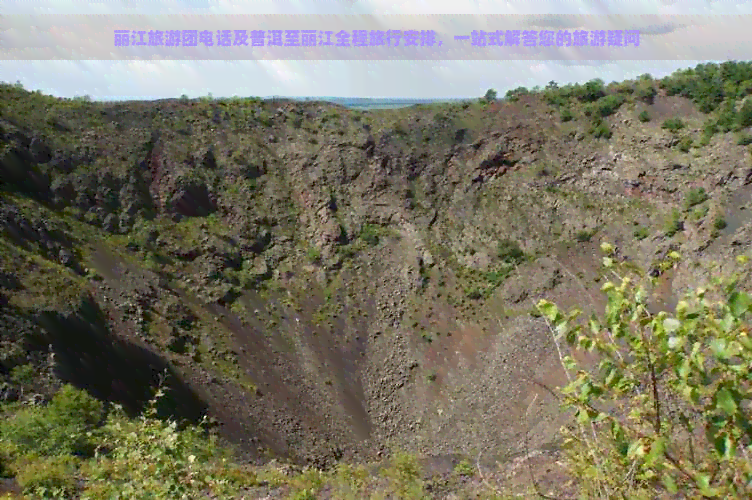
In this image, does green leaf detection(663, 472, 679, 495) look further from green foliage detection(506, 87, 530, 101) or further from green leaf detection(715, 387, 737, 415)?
green foliage detection(506, 87, 530, 101)

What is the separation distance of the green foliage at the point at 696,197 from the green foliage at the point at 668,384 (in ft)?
86.6

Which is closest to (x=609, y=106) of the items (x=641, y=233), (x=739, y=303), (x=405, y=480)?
(x=641, y=233)

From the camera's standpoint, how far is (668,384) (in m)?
2.82

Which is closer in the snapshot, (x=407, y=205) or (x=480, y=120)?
(x=407, y=205)

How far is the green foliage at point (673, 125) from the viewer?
2983cm

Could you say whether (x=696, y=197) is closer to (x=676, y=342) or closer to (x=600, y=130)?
(x=600, y=130)

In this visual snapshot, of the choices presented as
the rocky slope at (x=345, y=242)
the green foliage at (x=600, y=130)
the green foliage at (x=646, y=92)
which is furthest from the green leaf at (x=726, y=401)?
the green foliage at (x=646, y=92)

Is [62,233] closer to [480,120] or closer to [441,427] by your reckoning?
[441,427]

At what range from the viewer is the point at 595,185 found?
30.0m

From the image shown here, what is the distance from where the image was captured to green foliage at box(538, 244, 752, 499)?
7.98 ft

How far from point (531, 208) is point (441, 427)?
12.2 metres

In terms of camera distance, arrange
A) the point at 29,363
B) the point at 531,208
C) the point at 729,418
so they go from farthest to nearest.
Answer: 1. the point at 531,208
2. the point at 29,363
3. the point at 729,418

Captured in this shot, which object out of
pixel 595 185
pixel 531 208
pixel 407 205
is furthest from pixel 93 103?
pixel 595 185

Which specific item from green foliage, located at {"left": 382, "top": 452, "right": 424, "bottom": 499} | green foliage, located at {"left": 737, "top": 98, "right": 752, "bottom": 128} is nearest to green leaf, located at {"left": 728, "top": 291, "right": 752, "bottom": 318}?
green foliage, located at {"left": 382, "top": 452, "right": 424, "bottom": 499}
